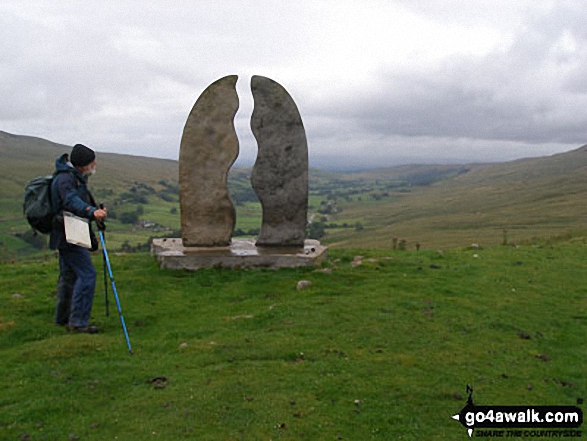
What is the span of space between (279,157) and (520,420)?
12601mm

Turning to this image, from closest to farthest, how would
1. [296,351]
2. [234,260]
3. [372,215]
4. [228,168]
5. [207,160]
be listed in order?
1. [296,351]
2. [234,260]
3. [207,160]
4. [228,168]
5. [372,215]

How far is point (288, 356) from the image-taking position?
30.6 feet

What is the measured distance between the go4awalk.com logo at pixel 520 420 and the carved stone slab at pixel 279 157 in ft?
38.8

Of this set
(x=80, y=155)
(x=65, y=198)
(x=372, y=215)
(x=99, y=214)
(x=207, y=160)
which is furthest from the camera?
(x=372, y=215)

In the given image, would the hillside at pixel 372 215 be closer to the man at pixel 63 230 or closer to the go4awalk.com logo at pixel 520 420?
the man at pixel 63 230

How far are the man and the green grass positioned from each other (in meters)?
0.50

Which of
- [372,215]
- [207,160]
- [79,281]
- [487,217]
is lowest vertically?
[372,215]

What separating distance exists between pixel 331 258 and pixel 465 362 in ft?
33.9

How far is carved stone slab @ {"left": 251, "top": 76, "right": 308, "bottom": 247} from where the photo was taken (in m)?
18.3

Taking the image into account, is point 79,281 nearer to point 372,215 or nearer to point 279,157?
point 279,157

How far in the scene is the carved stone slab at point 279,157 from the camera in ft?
60.0

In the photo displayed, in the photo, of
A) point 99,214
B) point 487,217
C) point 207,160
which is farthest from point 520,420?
point 487,217

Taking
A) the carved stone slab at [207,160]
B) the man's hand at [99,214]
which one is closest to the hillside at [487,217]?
the carved stone slab at [207,160]

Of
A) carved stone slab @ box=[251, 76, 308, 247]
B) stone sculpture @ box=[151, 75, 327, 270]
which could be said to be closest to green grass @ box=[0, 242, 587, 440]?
stone sculpture @ box=[151, 75, 327, 270]
